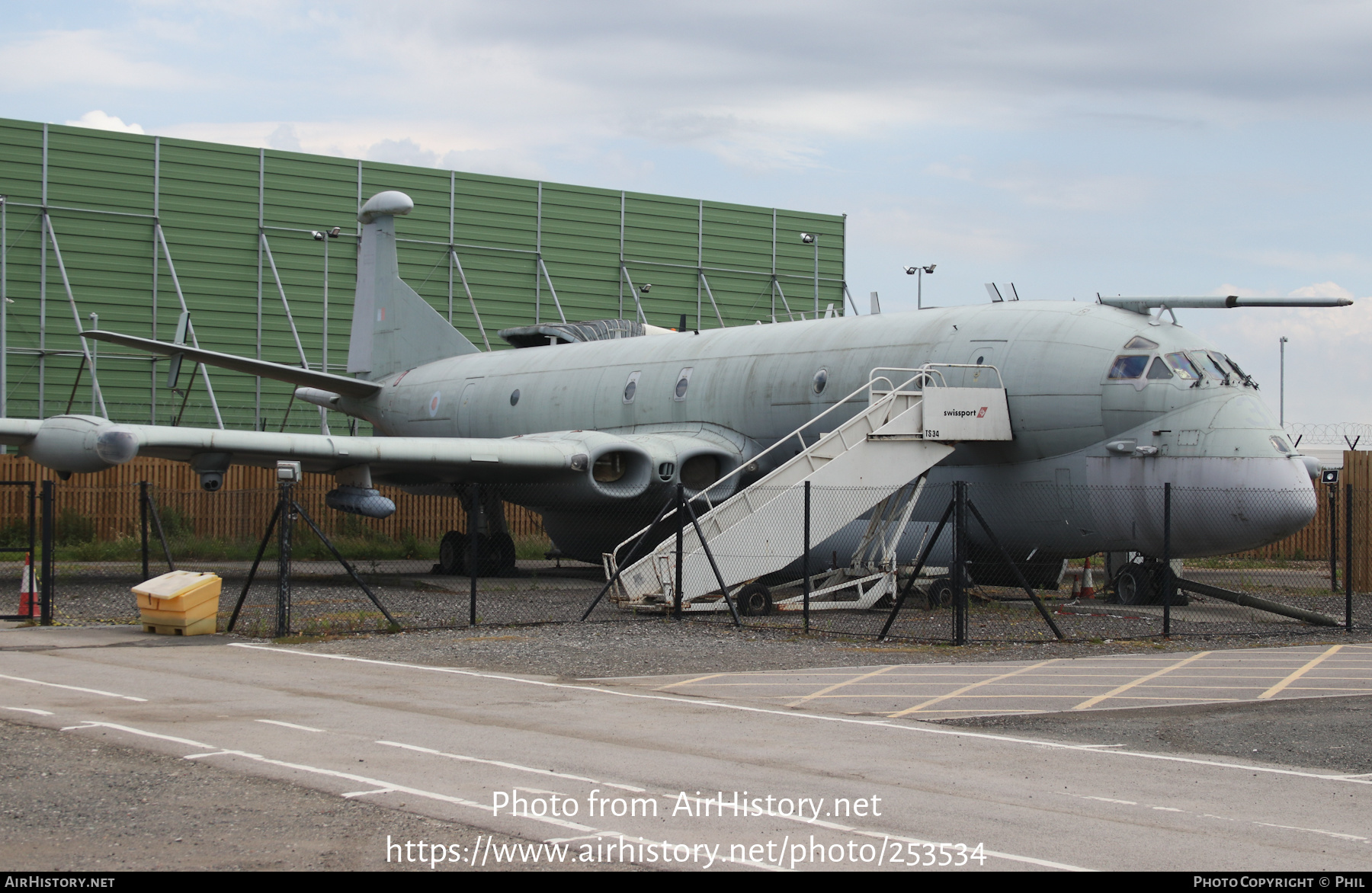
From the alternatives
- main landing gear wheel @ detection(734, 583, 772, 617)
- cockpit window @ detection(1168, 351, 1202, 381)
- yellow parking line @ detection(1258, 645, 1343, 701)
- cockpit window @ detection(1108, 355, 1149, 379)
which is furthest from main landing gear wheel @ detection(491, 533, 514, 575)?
yellow parking line @ detection(1258, 645, 1343, 701)

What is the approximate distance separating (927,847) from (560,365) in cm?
2066

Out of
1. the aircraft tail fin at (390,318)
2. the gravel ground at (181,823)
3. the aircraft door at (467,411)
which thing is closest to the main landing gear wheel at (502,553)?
the aircraft door at (467,411)

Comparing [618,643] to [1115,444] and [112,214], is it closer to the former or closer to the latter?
[1115,444]

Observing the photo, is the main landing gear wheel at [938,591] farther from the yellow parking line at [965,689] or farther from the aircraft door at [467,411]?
the aircraft door at [467,411]

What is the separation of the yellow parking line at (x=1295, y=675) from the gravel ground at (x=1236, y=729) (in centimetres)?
39

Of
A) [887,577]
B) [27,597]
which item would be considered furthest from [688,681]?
[27,597]

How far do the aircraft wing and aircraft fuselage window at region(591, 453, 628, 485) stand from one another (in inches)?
264

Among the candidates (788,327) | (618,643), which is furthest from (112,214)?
(618,643)

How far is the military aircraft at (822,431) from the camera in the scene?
1697 centimetres

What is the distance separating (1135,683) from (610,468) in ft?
39.2

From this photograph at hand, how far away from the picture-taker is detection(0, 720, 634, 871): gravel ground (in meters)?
5.60

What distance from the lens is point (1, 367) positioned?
33.4m

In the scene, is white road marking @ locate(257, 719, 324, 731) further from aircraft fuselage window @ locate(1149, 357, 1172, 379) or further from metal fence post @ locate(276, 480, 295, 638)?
aircraft fuselage window @ locate(1149, 357, 1172, 379)

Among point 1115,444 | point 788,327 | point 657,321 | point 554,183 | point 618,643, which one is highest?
point 554,183
